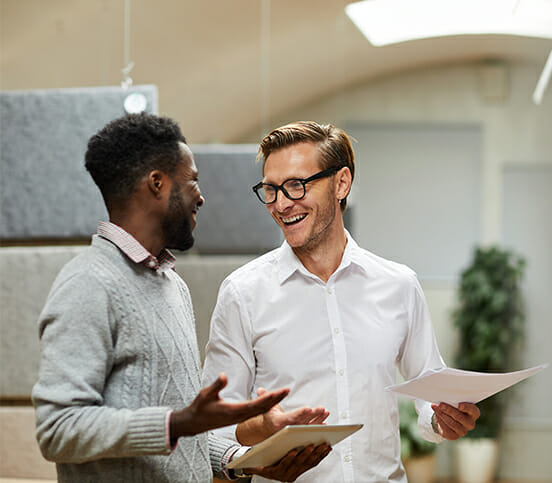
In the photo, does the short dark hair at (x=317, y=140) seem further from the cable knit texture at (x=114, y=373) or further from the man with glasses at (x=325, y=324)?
the cable knit texture at (x=114, y=373)

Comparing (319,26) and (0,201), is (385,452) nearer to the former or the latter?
(0,201)

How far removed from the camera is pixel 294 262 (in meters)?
1.76

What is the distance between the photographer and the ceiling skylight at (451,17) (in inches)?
133

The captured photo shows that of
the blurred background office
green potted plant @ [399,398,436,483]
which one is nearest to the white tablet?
the blurred background office

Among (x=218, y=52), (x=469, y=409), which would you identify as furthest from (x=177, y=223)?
(x=218, y=52)

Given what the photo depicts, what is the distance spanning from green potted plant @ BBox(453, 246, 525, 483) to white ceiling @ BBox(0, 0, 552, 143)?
1.86m

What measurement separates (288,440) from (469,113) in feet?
19.4

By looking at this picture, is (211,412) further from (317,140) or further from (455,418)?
(317,140)

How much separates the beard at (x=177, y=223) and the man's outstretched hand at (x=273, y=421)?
31 cm

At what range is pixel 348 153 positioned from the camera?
1813mm

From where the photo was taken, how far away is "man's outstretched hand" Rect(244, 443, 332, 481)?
135 cm

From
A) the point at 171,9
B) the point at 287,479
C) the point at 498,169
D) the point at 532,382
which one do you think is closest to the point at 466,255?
the point at 498,169

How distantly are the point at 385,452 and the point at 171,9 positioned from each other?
109 inches

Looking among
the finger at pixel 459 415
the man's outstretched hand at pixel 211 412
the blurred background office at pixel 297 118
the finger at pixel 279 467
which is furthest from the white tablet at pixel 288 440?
the blurred background office at pixel 297 118
